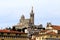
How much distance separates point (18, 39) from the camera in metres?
66.9

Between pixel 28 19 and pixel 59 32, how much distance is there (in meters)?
77.2

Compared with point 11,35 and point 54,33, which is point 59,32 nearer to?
point 54,33

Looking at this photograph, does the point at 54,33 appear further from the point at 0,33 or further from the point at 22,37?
the point at 0,33

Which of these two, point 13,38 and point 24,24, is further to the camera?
point 24,24

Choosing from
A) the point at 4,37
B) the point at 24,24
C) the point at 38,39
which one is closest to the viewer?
the point at 4,37

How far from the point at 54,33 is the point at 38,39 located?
17.2 ft

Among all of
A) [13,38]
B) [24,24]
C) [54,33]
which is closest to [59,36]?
[54,33]

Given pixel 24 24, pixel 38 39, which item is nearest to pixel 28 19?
pixel 24 24

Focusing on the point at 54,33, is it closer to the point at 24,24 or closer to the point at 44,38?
the point at 44,38

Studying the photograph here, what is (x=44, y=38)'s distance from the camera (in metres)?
67.2

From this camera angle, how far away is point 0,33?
2655 inches

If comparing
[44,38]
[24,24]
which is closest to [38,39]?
[44,38]

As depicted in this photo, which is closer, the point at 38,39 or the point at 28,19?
the point at 38,39

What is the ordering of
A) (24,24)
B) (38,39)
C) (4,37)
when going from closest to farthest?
(4,37), (38,39), (24,24)
